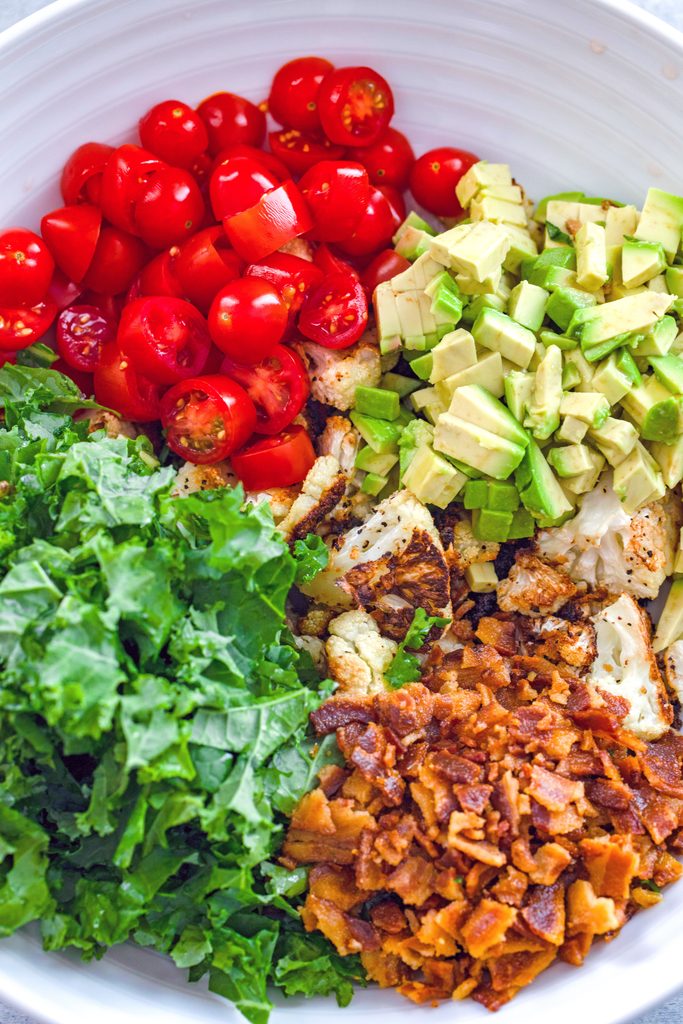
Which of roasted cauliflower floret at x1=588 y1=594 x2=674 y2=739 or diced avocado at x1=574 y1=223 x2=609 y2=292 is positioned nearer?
roasted cauliflower floret at x1=588 y1=594 x2=674 y2=739

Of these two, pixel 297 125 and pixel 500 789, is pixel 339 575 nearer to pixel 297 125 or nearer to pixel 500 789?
pixel 500 789

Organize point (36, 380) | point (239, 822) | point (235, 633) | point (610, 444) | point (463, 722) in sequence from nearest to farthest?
point (239, 822)
point (235, 633)
point (463, 722)
point (610, 444)
point (36, 380)

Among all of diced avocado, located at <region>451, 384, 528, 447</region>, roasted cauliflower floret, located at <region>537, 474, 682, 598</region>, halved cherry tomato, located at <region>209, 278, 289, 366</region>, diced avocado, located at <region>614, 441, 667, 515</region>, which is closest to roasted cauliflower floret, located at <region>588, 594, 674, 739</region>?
roasted cauliflower floret, located at <region>537, 474, 682, 598</region>

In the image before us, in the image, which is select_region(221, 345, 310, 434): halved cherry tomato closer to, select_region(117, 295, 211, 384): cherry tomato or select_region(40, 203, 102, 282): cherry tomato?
select_region(117, 295, 211, 384): cherry tomato

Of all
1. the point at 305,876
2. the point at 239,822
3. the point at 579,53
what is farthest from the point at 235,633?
the point at 579,53

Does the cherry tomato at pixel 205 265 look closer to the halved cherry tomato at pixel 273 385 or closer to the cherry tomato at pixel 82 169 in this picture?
the halved cherry tomato at pixel 273 385
